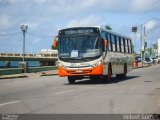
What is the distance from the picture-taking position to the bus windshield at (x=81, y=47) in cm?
2244

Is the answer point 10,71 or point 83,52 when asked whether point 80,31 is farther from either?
point 10,71

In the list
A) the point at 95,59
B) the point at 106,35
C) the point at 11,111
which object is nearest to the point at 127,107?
Answer: the point at 11,111

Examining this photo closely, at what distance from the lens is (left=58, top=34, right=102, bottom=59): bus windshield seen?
2244cm

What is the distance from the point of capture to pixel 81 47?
73.7 ft

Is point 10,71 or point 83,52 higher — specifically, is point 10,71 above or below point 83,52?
below

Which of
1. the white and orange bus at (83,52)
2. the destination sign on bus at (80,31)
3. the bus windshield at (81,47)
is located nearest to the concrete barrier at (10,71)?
the white and orange bus at (83,52)

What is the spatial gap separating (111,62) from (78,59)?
10.1 ft

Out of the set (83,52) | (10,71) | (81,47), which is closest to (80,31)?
(81,47)

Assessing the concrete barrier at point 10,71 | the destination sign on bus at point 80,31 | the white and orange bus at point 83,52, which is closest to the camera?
the white and orange bus at point 83,52

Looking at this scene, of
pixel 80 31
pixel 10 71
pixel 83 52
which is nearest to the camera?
pixel 83 52

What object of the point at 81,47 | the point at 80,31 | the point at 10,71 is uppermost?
the point at 80,31

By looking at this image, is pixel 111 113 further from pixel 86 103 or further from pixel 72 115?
pixel 86 103

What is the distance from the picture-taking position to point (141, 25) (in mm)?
75625

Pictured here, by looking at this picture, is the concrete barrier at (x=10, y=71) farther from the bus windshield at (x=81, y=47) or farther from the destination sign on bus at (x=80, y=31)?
the bus windshield at (x=81, y=47)
